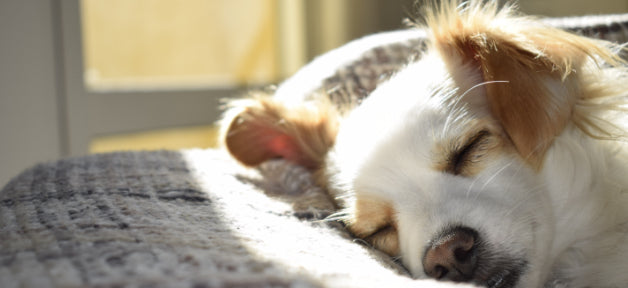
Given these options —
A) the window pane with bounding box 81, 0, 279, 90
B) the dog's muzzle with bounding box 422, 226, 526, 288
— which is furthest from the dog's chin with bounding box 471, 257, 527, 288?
the window pane with bounding box 81, 0, 279, 90

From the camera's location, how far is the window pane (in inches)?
109

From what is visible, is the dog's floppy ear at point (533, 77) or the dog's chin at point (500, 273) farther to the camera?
the dog's floppy ear at point (533, 77)

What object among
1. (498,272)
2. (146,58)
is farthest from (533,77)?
(146,58)

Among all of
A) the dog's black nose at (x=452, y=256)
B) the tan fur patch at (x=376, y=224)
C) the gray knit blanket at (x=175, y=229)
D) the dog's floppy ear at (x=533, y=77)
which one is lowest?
the tan fur patch at (x=376, y=224)

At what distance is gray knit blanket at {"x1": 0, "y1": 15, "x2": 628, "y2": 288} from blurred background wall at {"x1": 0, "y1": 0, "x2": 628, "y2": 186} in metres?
1.03

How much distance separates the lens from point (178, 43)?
3191 mm

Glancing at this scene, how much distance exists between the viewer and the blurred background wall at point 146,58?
2357mm

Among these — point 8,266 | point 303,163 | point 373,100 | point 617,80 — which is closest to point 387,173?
point 373,100

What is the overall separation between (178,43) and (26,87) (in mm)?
1003

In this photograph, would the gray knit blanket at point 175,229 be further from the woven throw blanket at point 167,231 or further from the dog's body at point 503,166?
the dog's body at point 503,166

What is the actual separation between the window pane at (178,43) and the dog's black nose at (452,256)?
215 centimetres

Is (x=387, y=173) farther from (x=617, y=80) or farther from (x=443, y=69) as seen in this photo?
(x=617, y=80)

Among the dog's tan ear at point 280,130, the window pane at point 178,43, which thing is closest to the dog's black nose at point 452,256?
the dog's tan ear at point 280,130

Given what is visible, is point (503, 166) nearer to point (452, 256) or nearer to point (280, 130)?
point (452, 256)
